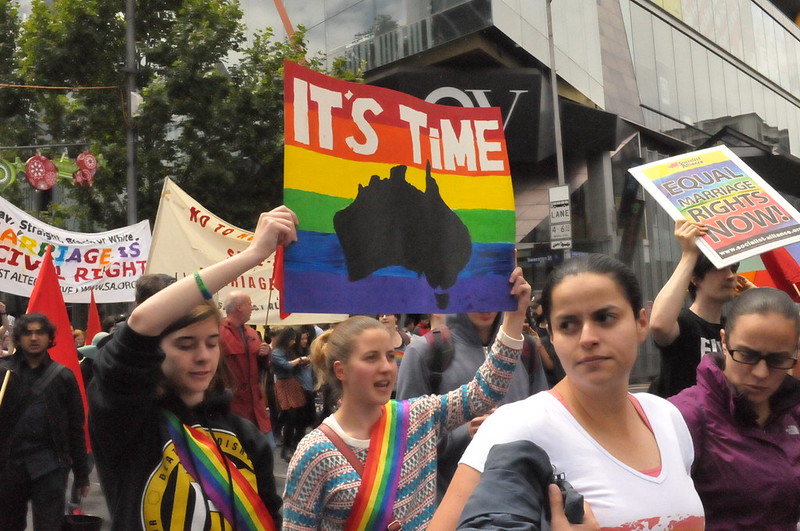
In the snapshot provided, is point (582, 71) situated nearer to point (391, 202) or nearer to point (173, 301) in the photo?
point (391, 202)

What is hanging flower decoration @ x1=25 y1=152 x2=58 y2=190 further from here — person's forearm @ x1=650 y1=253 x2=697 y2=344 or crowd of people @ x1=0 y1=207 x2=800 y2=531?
person's forearm @ x1=650 y1=253 x2=697 y2=344

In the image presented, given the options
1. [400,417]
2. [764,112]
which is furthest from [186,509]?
[764,112]

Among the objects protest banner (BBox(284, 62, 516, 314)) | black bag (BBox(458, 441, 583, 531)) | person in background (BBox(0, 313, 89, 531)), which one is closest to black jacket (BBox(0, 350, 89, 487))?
person in background (BBox(0, 313, 89, 531))

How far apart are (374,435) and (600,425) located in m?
1.19

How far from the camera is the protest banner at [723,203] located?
3266mm

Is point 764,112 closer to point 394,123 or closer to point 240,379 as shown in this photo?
point 240,379

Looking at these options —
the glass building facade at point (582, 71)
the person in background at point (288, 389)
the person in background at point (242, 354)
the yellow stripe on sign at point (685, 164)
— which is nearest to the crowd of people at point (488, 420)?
the yellow stripe on sign at point (685, 164)

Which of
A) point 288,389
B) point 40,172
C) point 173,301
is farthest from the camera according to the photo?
point 40,172

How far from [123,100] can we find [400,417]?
15093 millimetres

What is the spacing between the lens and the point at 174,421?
249 cm

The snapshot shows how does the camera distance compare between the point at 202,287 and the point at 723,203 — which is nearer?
the point at 202,287

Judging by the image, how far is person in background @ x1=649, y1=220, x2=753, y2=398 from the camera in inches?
129

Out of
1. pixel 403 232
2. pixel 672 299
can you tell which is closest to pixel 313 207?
pixel 403 232

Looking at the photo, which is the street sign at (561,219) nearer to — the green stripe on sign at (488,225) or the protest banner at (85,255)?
the protest banner at (85,255)
